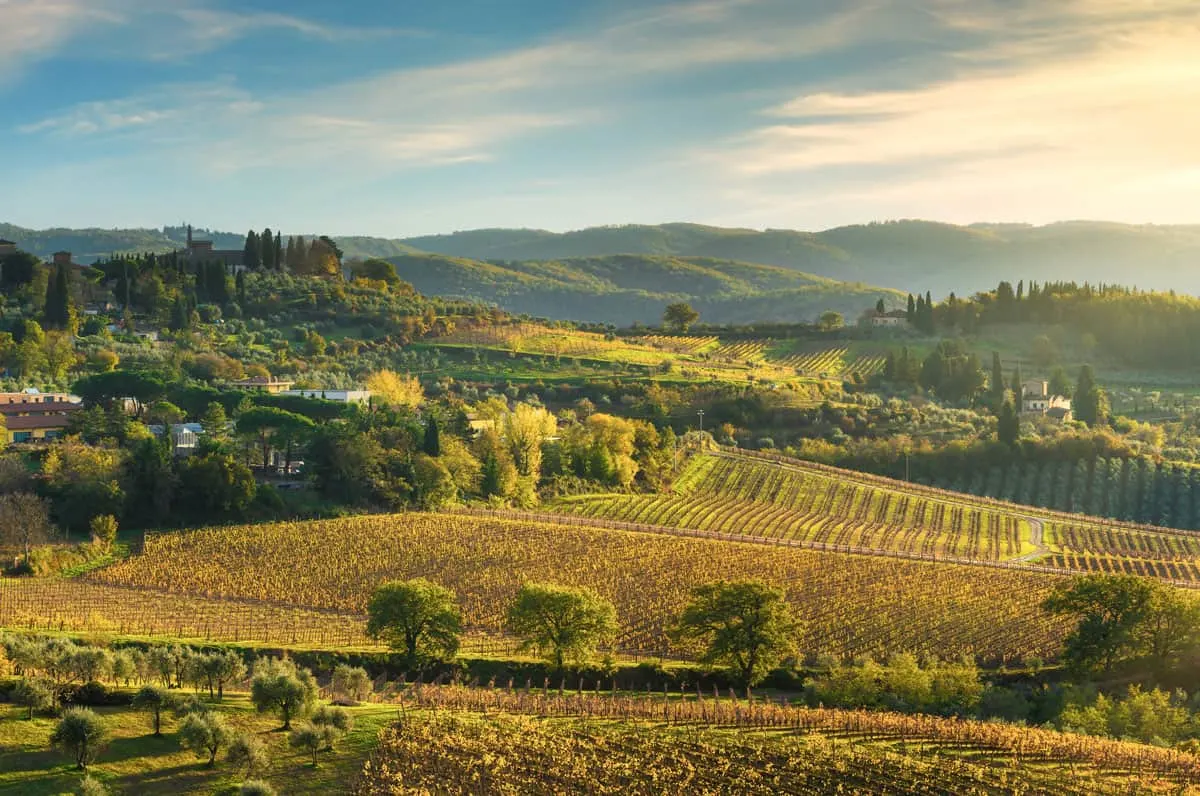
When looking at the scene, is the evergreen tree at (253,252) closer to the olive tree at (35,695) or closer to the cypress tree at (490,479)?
the cypress tree at (490,479)

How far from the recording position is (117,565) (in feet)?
196

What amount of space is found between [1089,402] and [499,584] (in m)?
77.2

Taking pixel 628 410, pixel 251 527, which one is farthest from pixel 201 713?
pixel 628 410

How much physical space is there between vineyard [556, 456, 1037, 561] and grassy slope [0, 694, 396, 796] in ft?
151

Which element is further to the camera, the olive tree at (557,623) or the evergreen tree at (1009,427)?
the evergreen tree at (1009,427)

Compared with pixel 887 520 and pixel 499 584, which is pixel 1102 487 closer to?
pixel 887 520

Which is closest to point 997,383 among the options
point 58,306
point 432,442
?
point 432,442

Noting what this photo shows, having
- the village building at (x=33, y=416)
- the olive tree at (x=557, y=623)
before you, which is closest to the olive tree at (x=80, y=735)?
the olive tree at (x=557, y=623)

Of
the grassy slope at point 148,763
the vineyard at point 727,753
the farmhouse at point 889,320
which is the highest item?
the farmhouse at point 889,320

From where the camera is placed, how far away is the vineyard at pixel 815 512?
7731 cm

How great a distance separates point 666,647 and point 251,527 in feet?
88.4

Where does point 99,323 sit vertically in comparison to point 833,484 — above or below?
above

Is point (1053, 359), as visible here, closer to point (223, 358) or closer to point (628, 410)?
point (628, 410)

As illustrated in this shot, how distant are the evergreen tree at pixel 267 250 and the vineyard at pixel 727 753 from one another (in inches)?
4735
